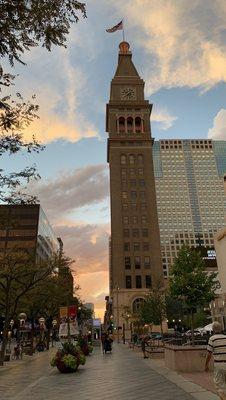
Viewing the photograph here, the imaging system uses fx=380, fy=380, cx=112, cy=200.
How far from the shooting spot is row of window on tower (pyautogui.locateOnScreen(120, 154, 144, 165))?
4547 inches

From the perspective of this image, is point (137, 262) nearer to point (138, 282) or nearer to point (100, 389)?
point (138, 282)

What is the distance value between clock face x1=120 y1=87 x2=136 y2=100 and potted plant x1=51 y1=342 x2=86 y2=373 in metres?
118

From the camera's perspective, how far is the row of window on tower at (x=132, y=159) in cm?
11550

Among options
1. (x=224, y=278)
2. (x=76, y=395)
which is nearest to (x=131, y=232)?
(x=224, y=278)

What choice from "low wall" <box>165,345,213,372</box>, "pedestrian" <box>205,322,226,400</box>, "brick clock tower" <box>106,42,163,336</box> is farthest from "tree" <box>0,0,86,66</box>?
"brick clock tower" <box>106,42,163,336</box>

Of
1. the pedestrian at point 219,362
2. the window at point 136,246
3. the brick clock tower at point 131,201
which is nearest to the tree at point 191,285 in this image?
the pedestrian at point 219,362

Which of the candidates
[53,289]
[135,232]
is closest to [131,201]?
[135,232]

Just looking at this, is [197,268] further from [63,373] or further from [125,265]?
[125,265]

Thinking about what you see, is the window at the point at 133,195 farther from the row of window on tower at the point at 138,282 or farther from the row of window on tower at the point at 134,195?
the row of window on tower at the point at 138,282

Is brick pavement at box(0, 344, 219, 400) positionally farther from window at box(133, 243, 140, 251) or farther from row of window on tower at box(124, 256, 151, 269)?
window at box(133, 243, 140, 251)

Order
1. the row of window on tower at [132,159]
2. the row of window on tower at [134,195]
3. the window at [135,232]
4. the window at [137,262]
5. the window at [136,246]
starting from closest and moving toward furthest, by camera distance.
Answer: the window at [137,262]
the window at [136,246]
the window at [135,232]
the row of window on tower at [134,195]
the row of window on tower at [132,159]

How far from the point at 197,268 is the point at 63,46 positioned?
1912cm

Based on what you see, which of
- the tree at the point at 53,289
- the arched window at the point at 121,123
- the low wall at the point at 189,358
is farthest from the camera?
the arched window at the point at 121,123

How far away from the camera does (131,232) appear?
106 metres
